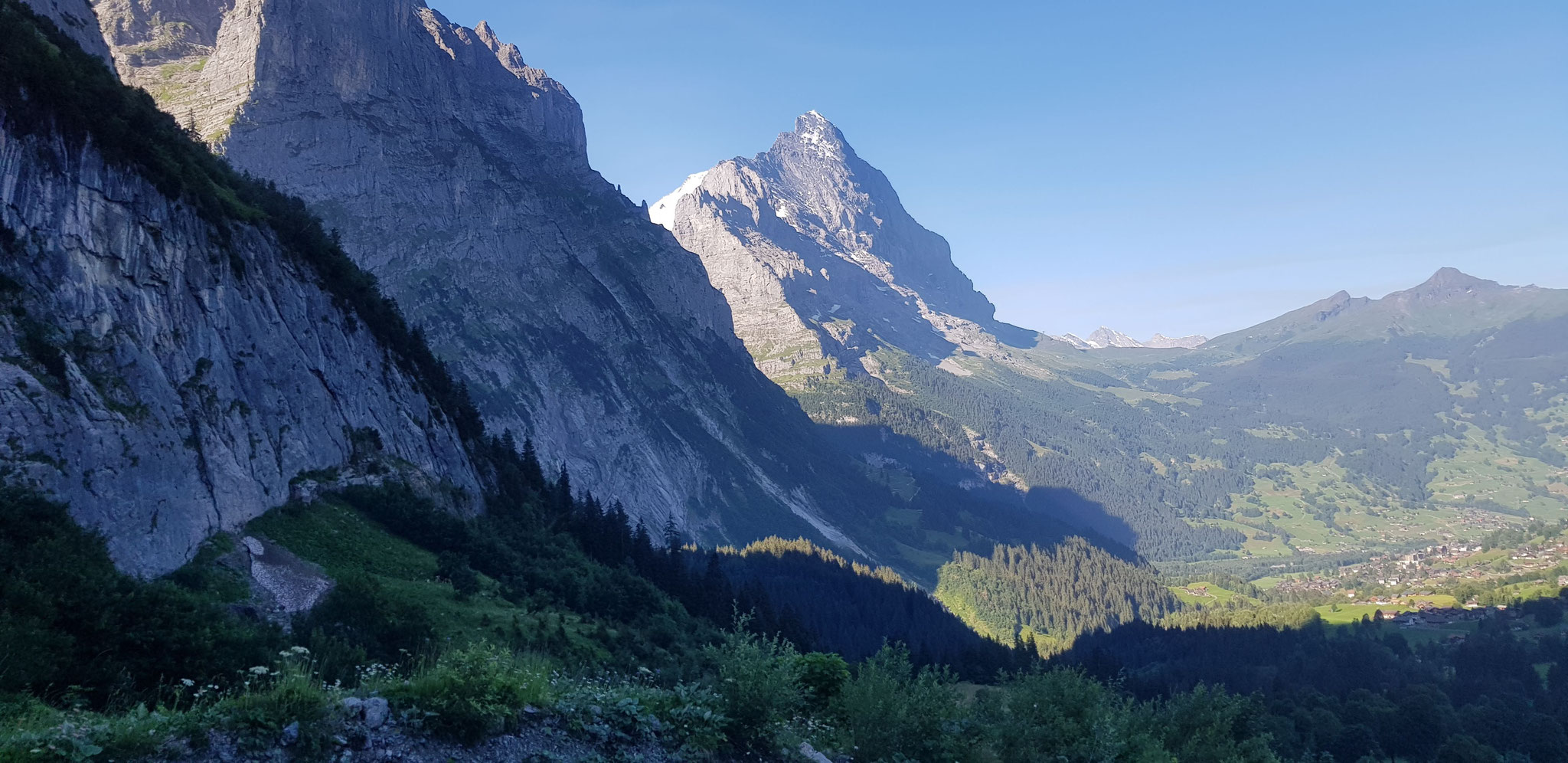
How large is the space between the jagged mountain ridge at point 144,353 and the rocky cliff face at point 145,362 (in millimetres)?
67

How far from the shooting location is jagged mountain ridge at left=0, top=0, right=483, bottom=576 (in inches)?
1030

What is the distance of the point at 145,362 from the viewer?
31.9m

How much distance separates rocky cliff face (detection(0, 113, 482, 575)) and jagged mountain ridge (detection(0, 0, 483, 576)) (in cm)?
7

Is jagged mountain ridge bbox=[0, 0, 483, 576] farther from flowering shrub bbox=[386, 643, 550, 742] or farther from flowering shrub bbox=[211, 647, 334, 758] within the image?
flowering shrub bbox=[386, 643, 550, 742]

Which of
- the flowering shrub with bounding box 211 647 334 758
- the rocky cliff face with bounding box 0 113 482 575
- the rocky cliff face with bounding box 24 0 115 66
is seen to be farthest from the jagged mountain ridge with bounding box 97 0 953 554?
the flowering shrub with bounding box 211 647 334 758

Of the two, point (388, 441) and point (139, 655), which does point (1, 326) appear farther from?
point (388, 441)

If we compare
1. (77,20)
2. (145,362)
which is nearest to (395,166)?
(77,20)

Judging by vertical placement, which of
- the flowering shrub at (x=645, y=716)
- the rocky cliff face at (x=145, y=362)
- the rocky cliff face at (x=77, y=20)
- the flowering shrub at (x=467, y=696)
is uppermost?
the rocky cliff face at (x=77, y=20)

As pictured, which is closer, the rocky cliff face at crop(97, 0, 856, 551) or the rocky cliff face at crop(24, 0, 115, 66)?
the rocky cliff face at crop(24, 0, 115, 66)

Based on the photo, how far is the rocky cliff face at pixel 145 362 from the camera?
85.4ft

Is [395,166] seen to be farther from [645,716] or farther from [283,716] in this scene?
[283,716]

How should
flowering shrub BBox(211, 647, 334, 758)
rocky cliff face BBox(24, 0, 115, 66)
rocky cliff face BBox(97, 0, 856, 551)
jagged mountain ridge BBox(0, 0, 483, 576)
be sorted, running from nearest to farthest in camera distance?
flowering shrub BBox(211, 647, 334, 758), jagged mountain ridge BBox(0, 0, 483, 576), rocky cliff face BBox(24, 0, 115, 66), rocky cliff face BBox(97, 0, 856, 551)

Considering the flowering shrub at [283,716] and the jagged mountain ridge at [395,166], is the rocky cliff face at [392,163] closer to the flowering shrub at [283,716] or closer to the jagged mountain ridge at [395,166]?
the jagged mountain ridge at [395,166]

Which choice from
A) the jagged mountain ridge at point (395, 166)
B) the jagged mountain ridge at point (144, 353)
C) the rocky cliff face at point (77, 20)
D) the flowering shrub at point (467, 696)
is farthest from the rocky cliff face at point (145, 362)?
the jagged mountain ridge at point (395, 166)
